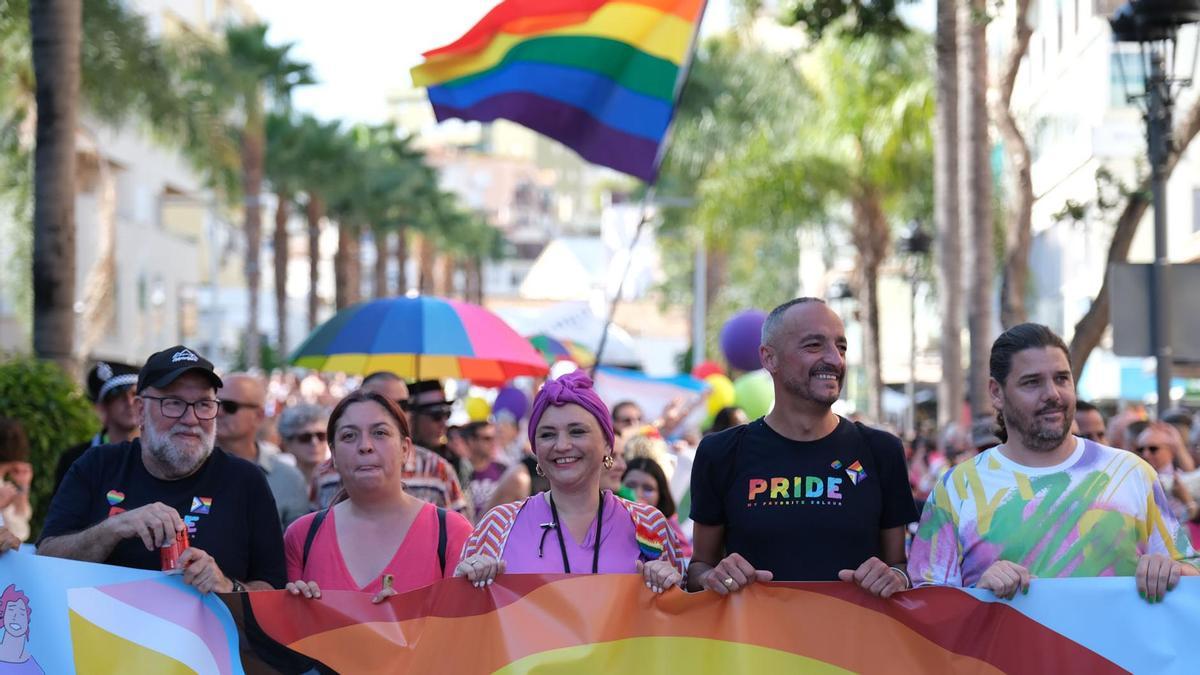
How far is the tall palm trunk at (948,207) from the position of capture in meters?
19.8

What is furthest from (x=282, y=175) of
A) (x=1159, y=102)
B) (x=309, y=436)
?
(x=309, y=436)

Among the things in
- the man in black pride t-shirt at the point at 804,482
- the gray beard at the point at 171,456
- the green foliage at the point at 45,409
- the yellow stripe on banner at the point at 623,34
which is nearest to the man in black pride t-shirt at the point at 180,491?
the gray beard at the point at 171,456

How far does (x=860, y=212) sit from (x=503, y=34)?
81.5ft

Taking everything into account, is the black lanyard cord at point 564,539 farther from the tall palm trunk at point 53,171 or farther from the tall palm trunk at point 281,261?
the tall palm trunk at point 281,261

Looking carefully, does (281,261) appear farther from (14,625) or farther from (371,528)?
(14,625)

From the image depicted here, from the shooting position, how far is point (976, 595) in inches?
217

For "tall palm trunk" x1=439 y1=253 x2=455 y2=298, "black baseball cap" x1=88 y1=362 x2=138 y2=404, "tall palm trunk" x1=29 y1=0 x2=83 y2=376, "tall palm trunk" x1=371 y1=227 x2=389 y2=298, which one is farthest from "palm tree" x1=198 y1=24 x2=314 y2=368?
"tall palm trunk" x1=439 y1=253 x2=455 y2=298

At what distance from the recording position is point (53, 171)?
13.7 meters

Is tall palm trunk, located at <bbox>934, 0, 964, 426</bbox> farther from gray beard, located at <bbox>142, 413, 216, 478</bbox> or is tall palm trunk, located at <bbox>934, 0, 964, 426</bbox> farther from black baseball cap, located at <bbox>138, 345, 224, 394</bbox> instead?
gray beard, located at <bbox>142, 413, 216, 478</bbox>

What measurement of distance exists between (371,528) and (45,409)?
6625 millimetres

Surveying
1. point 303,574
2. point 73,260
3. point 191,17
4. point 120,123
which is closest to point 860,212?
point 120,123

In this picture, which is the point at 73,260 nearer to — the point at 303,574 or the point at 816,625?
the point at 303,574

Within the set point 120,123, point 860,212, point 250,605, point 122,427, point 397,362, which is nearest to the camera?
point 250,605

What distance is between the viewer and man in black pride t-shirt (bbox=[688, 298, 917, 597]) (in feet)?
18.3
